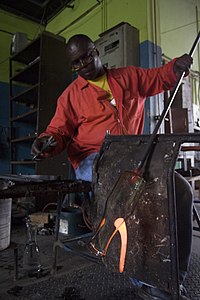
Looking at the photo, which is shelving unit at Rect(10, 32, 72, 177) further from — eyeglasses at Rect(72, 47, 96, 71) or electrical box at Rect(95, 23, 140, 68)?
eyeglasses at Rect(72, 47, 96, 71)

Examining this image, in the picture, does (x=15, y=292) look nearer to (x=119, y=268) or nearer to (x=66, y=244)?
(x=66, y=244)

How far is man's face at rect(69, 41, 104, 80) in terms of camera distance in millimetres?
1254

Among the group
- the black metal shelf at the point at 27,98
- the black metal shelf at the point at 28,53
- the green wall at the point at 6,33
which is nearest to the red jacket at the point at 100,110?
the black metal shelf at the point at 28,53

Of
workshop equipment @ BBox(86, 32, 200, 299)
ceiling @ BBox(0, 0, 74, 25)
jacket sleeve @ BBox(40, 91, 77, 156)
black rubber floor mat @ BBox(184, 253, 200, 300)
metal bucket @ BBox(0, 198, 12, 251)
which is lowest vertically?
black rubber floor mat @ BBox(184, 253, 200, 300)

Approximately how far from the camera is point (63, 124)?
4.31 feet

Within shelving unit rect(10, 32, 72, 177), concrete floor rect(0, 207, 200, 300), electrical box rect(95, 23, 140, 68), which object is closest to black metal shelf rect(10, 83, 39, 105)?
shelving unit rect(10, 32, 72, 177)

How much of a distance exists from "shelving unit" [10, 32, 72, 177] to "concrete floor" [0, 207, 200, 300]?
157 cm

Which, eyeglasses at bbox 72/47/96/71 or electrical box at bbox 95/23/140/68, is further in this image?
electrical box at bbox 95/23/140/68

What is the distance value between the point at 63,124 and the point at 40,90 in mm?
1769

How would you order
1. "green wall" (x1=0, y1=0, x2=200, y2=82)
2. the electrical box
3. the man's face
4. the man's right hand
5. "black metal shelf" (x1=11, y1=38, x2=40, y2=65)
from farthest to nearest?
1. "black metal shelf" (x1=11, y1=38, x2=40, y2=65)
2. "green wall" (x1=0, y1=0, x2=200, y2=82)
3. the electrical box
4. the man's face
5. the man's right hand

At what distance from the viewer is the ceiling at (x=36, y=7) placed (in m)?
3.68

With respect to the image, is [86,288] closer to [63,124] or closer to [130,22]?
[63,124]

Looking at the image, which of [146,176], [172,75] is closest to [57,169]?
[172,75]

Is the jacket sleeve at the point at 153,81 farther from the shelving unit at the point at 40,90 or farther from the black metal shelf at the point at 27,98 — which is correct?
the black metal shelf at the point at 27,98
